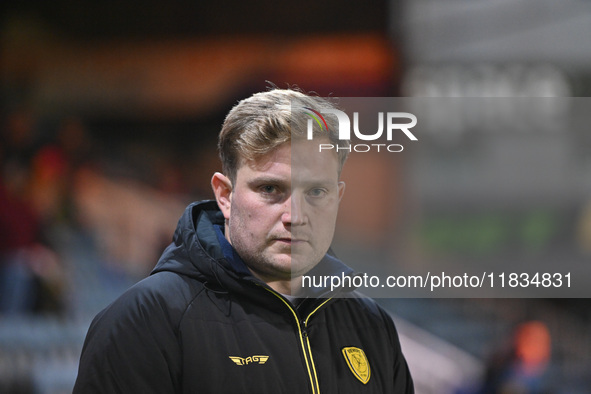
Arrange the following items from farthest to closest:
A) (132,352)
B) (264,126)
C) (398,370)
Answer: (398,370), (264,126), (132,352)

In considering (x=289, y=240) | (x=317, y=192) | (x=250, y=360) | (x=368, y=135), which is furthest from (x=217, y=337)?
(x=368, y=135)

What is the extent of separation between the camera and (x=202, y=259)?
47.0 inches

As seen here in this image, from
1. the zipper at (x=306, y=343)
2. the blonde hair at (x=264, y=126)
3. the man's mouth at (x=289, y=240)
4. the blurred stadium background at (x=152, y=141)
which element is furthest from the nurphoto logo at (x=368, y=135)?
the blurred stadium background at (x=152, y=141)

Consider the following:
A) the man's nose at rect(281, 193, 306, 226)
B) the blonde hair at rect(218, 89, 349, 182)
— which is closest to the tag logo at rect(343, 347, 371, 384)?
the man's nose at rect(281, 193, 306, 226)

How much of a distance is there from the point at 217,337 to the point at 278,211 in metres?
0.23

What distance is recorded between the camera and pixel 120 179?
387 centimetres

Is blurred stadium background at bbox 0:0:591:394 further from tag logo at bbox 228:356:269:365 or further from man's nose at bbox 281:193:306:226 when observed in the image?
tag logo at bbox 228:356:269:365

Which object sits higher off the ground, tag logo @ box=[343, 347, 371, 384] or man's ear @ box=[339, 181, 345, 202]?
man's ear @ box=[339, 181, 345, 202]

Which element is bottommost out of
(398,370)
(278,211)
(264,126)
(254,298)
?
(398,370)

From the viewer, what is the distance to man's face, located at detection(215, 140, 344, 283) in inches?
47.2

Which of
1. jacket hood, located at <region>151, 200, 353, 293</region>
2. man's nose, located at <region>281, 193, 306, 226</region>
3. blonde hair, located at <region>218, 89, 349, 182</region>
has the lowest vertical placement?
jacket hood, located at <region>151, 200, 353, 293</region>

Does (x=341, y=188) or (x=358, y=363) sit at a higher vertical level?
(x=341, y=188)

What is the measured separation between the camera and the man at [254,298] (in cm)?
111

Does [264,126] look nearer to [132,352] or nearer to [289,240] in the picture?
[289,240]
